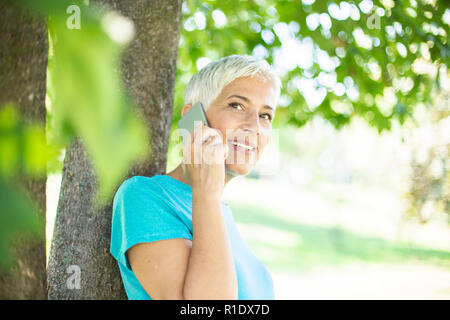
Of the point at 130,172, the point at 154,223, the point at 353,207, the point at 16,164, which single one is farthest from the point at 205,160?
the point at 353,207

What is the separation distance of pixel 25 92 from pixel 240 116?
131cm

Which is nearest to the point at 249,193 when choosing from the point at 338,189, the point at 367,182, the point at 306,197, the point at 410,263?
the point at 306,197

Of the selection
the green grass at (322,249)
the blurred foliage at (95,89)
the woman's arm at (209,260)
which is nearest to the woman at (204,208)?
the woman's arm at (209,260)

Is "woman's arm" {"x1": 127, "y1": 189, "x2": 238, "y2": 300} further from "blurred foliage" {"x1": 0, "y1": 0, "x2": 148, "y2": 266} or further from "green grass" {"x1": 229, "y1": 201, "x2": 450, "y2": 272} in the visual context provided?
"green grass" {"x1": 229, "y1": 201, "x2": 450, "y2": 272}

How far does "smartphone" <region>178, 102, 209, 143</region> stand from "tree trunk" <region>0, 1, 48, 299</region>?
3.61 feet

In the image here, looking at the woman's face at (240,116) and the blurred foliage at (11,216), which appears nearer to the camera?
the blurred foliage at (11,216)

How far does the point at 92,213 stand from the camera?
219cm

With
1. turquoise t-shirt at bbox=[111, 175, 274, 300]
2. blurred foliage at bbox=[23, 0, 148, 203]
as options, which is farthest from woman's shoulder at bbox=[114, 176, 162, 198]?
blurred foliage at bbox=[23, 0, 148, 203]

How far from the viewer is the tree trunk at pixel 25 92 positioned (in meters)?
1.26

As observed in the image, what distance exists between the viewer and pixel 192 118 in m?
2.50

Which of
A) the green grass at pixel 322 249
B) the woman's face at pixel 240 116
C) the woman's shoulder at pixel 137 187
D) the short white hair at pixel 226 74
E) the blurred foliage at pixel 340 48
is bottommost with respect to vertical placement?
the green grass at pixel 322 249

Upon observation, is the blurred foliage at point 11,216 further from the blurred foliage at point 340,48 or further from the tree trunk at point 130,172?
the blurred foliage at point 340,48

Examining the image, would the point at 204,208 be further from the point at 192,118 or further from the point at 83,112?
the point at 83,112
